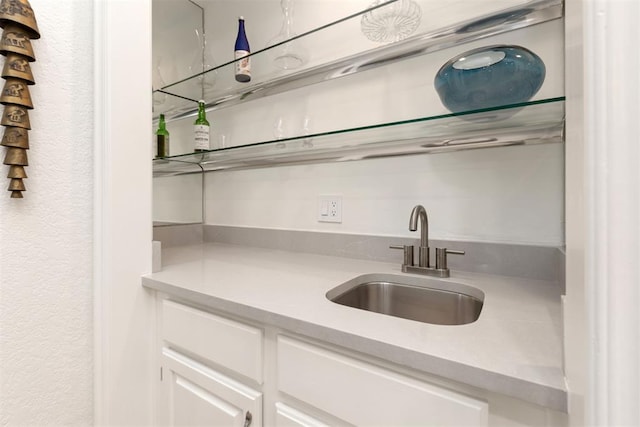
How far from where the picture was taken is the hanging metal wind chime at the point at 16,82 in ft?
2.47

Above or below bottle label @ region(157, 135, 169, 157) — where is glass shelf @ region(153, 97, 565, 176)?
below

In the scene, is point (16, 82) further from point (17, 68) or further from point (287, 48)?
point (287, 48)

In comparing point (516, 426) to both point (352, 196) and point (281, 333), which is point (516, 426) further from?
point (352, 196)

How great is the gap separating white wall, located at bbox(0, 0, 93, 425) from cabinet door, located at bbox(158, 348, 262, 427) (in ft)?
0.81

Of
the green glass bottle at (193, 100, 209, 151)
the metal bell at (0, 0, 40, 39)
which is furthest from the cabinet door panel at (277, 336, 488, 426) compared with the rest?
the green glass bottle at (193, 100, 209, 151)

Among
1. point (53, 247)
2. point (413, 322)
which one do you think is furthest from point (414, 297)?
point (53, 247)

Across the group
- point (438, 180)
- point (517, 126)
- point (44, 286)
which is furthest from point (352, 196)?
point (44, 286)

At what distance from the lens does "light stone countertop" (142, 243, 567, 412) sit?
0.46m

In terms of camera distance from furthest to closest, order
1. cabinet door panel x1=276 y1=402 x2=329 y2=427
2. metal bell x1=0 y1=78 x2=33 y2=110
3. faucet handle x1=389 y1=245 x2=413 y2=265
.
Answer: faucet handle x1=389 y1=245 x2=413 y2=265 → metal bell x1=0 y1=78 x2=33 y2=110 → cabinet door panel x1=276 y1=402 x2=329 y2=427

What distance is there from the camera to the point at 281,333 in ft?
2.34

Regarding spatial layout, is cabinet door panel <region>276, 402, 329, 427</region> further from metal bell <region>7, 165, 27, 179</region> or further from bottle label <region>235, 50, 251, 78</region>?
bottle label <region>235, 50, 251, 78</region>

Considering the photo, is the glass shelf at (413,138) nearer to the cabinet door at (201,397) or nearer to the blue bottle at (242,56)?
the blue bottle at (242,56)

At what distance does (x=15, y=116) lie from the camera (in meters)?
0.77

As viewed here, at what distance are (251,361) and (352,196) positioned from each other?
2.56ft
